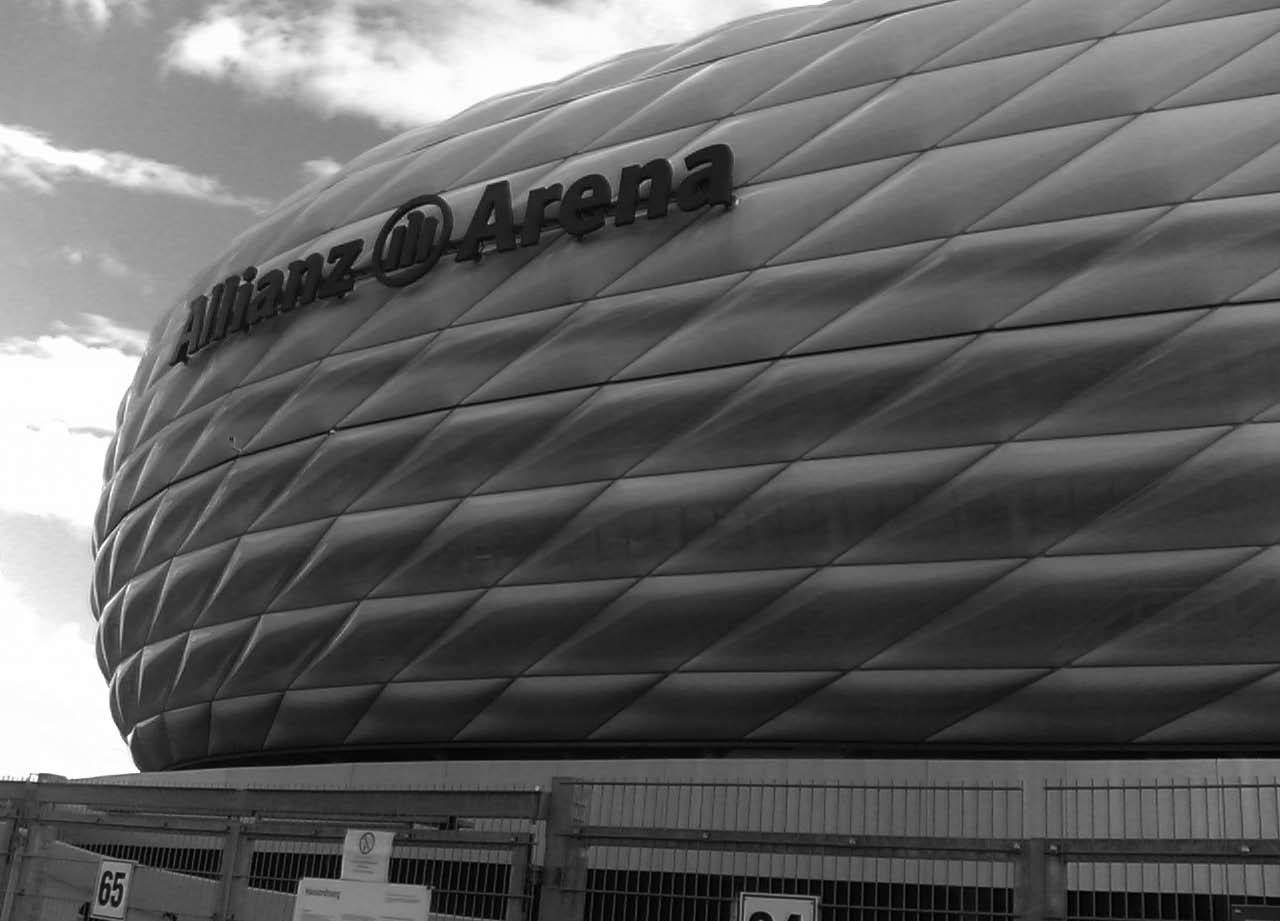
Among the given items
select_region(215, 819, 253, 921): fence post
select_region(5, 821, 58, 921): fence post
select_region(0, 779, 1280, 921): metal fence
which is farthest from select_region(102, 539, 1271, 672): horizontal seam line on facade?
select_region(215, 819, 253, 921): fence post

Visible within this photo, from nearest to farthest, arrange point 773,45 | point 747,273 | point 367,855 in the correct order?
point 367,855 < point 747,273 < point 773,45

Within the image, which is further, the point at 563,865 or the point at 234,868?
the point at 234,868

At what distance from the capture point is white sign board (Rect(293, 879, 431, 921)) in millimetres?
8750

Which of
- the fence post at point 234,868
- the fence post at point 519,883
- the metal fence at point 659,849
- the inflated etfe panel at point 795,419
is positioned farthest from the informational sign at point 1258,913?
the fence post at point 234,868

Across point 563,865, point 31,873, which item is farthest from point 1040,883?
point 31,873

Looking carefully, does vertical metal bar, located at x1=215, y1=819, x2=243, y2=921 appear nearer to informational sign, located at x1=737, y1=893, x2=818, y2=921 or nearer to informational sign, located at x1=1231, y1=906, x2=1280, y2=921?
informational sign, located at x1=737, y1=893, x2=818, y2=921

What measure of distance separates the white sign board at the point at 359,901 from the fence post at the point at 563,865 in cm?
75

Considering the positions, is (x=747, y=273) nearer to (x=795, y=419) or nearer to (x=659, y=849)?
(x=795, y=419)

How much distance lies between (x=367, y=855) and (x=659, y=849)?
2.41 meters

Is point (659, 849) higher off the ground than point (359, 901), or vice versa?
point (659, 849)

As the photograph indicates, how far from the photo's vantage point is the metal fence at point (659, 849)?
876cm

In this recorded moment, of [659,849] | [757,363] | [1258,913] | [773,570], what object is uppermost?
[757,363]

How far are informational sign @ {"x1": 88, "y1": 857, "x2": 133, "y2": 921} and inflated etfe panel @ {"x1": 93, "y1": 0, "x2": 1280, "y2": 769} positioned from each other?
630 centimetres

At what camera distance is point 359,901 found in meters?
9.03
